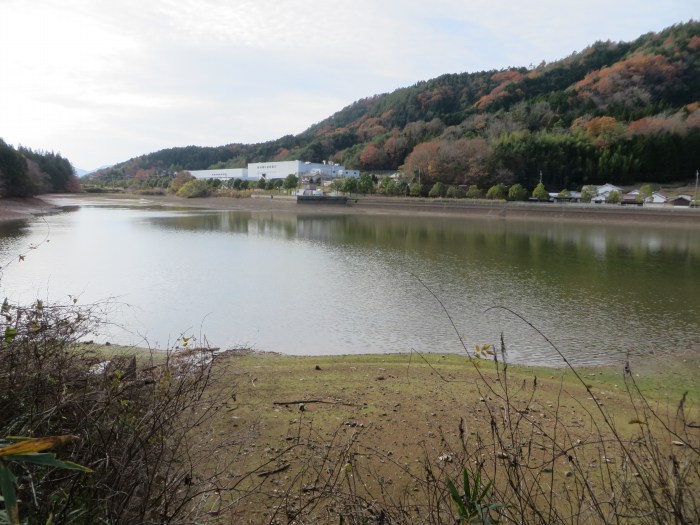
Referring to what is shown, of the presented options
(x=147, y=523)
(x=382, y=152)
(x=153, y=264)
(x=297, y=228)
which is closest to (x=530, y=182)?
(x=382, y=152)

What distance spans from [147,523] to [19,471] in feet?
1.54

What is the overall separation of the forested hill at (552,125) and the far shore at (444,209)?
8290 millimetres

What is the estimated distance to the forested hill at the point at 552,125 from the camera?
5000cm

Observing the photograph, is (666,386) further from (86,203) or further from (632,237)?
(86,203)

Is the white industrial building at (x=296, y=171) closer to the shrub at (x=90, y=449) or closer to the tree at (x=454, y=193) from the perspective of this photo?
the tree at (x=454, y=193)

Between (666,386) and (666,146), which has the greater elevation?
(666,146)

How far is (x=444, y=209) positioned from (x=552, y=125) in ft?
97.9

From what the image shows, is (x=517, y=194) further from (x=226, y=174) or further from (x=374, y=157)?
(x=226, y=174)

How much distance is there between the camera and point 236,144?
126 metres

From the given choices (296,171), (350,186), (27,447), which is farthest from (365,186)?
(27,447)

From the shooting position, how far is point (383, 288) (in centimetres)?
1252

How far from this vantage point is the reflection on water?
8.55 m

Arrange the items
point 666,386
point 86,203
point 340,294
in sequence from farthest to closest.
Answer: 1. point 86,203
2. point 340,294
3. point 666,386

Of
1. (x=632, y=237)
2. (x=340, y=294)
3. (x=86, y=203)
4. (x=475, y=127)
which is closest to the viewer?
(x=340, y=294)
